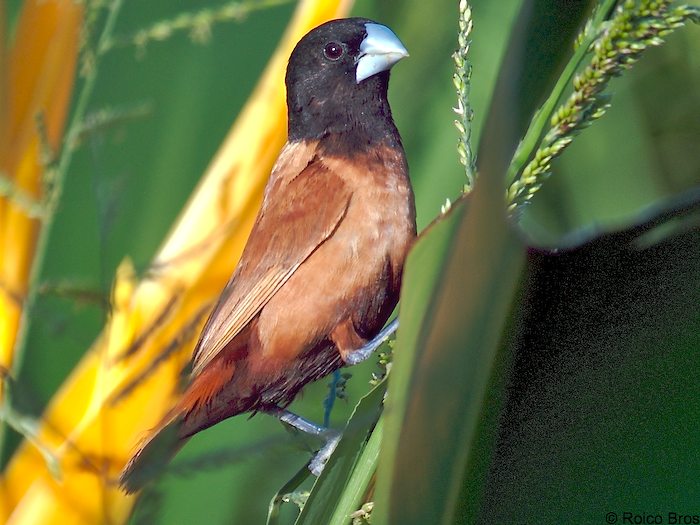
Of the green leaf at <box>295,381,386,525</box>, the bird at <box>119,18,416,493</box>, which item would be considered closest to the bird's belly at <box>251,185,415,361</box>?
the bird at <box>119,18,416,493</box>

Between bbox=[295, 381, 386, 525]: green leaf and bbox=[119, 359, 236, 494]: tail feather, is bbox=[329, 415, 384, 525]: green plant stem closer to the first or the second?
bbox=[295, 381, 386, 525]: green leaf

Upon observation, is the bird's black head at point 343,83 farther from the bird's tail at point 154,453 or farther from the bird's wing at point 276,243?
the bird's tail at point 154,453

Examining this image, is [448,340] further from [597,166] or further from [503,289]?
[597,166]

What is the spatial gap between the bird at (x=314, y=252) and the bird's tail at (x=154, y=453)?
20 millimetres

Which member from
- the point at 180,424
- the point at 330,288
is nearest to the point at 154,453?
the point at 180,424

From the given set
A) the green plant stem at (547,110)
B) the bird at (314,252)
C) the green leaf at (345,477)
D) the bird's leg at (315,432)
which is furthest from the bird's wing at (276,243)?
the green plant stem at (547,110)

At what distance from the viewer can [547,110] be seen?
655 millimetres

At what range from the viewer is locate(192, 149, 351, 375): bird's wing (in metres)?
0.93

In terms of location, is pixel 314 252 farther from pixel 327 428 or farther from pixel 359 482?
pixel 359 482

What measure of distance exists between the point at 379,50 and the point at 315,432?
16.8 inches

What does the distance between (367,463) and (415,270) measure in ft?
0.63

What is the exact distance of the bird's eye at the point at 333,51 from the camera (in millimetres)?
1011

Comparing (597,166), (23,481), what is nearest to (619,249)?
(597,166)

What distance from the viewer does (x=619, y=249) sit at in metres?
0.64
